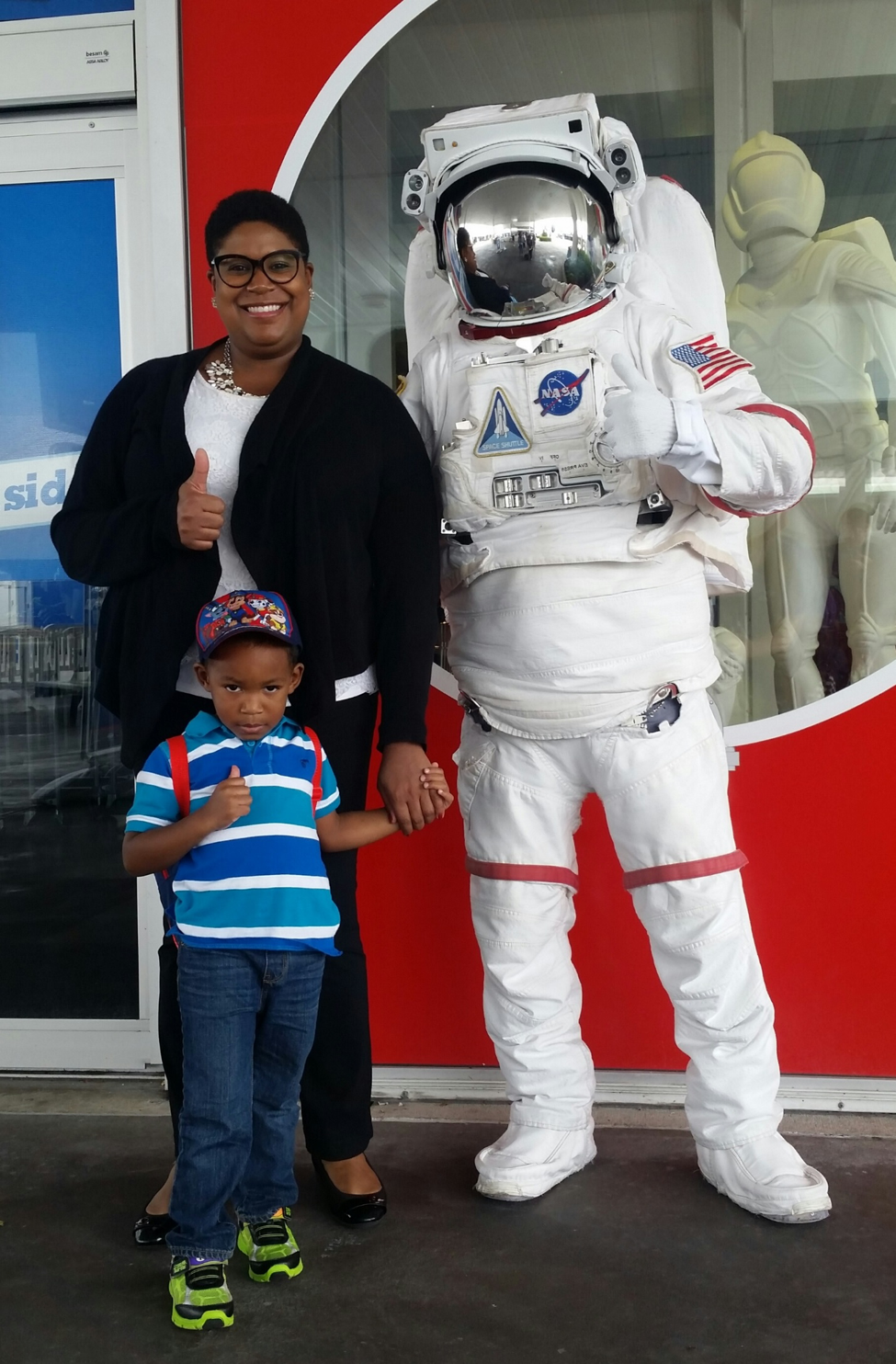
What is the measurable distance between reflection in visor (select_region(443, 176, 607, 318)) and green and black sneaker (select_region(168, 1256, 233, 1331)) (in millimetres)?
1464

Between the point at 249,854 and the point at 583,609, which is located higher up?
the point at 583,609

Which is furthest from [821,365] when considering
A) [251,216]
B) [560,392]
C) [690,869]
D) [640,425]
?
[251,216]

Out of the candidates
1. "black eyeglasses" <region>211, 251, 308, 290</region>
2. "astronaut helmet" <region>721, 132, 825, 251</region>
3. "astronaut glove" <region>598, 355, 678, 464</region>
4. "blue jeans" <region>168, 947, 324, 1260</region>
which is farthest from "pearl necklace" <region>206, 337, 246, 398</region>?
"astronaut helmet" <region>721, 132, 825, 251</region>

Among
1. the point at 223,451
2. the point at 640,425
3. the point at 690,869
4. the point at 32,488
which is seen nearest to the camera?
the point at 640,425

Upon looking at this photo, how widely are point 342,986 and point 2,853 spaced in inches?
48.2

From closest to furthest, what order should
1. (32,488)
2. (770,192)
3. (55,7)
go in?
(770,192), (55,7), (32,488)

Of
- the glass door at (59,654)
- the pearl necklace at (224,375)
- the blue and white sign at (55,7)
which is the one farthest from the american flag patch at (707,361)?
the blue and white sign at (55,7)

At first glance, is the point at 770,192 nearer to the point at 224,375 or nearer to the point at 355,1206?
the point at 224,375

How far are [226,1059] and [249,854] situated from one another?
0.28m

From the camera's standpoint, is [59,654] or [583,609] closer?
[583,609]

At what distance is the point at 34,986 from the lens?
110 inches

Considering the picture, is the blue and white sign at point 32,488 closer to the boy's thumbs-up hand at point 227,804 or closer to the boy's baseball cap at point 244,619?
the boy's baseball cap at point 244,619

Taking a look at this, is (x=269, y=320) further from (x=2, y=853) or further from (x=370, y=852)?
(x=2, y=853)

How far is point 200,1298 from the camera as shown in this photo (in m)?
1.69
